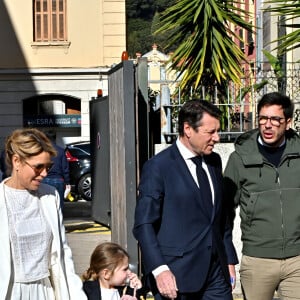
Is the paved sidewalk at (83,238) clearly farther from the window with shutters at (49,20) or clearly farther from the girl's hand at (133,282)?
the window with shutters at (49,20)

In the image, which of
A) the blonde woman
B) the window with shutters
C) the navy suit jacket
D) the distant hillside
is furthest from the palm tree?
the distant hillside

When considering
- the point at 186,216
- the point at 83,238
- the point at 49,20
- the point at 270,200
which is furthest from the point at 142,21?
the point at 186,216

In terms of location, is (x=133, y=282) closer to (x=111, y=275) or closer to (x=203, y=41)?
(x=111, y=275)

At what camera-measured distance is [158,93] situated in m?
10.1

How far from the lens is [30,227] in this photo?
4.70 metres

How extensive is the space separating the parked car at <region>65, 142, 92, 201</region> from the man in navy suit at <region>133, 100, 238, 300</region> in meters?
17.2

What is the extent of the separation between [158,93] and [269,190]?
4.49 meters

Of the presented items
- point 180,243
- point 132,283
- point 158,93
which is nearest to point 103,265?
point 132,283

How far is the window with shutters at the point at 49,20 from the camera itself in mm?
31828

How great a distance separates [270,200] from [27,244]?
5.77 ft

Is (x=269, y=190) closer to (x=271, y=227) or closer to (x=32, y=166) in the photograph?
(x=271, y=227)

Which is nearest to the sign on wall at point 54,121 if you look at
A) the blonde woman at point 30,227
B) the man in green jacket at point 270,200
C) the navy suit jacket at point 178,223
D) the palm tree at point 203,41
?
the palm tree at point 203,41

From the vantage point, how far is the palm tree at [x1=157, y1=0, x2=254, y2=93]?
9.91 metres

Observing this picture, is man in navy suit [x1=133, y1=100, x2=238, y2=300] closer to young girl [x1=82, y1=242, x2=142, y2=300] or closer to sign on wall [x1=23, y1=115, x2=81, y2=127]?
young girl [x1=82, y1=242, x2=142, y2=300]
